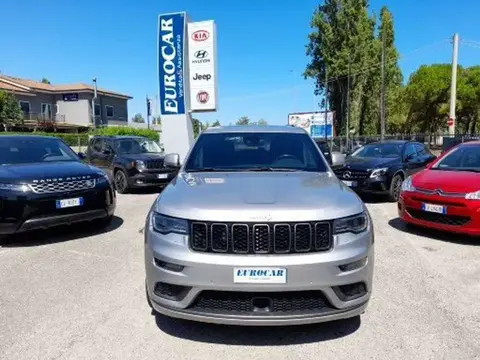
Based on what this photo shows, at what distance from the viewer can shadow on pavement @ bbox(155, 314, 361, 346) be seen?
124 inches

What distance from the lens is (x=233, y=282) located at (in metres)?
2.80

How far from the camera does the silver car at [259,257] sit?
282cm

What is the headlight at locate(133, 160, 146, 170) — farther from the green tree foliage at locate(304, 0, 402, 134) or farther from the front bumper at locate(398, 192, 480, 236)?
the green tree foliage at locate(304, 0, 402, 134)

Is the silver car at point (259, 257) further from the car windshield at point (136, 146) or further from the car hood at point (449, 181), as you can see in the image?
the car windshield at point (136, 146)

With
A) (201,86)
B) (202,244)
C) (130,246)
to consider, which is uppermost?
(201,86)

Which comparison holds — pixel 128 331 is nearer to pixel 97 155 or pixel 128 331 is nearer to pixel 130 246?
pixel 130 246

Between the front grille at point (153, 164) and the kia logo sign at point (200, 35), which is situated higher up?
the kia logo sign at point (200, 35)

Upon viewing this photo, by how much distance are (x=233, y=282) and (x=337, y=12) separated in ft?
147

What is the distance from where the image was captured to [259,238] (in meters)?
2.90

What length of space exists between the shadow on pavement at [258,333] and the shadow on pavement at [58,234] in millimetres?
3607

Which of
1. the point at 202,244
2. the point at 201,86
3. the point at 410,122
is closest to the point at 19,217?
the point at 202,244

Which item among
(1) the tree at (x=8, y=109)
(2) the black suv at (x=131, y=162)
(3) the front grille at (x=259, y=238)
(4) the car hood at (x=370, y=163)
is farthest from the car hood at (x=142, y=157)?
(1) the tree at (x=8, y=109)

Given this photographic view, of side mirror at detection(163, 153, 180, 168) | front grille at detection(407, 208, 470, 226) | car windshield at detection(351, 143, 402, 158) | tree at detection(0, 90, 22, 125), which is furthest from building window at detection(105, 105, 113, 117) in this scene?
front grille at detection(407, 208, 470, 226)

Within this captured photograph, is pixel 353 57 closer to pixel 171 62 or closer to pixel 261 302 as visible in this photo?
pixel 171 62
